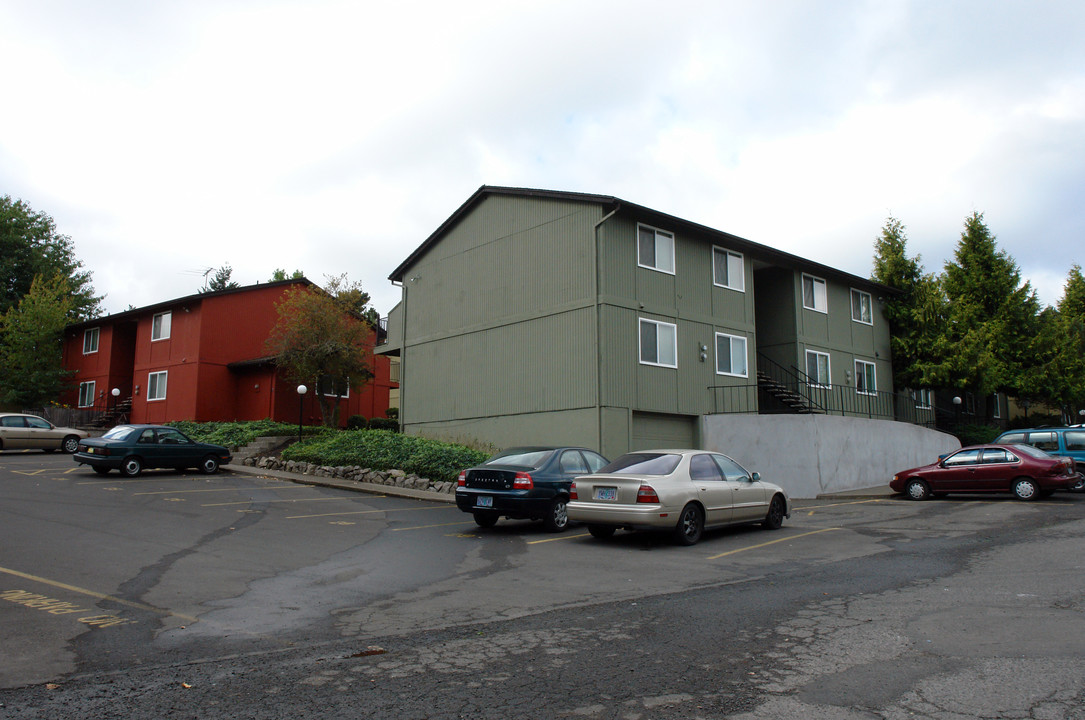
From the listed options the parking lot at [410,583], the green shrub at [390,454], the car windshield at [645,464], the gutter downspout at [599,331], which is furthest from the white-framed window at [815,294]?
the car windshield at [645,464]

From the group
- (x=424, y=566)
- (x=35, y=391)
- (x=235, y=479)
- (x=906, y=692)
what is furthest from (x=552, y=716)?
(x=35, y=391)

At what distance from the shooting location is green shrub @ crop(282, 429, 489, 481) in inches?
805

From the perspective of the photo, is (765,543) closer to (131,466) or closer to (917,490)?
(917,490)

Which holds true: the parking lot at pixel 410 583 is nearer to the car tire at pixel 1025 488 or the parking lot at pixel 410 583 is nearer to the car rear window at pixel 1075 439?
the car tire at pixel 1025 488

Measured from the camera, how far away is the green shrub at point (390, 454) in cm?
2044

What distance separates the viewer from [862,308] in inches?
1247

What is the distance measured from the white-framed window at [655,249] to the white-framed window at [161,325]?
23528mm

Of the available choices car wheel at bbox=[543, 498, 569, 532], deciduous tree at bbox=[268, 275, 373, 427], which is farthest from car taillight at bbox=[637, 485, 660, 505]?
deciduous tree at bbox=[268, 275, 373, 427]

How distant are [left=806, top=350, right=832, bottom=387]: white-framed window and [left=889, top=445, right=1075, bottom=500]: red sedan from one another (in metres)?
7.61

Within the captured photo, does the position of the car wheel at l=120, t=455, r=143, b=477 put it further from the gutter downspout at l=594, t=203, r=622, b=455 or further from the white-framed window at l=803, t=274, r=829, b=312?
the white-framed window at l=803, t=274, r=829, b=312

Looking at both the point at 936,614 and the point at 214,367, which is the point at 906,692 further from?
the point at 214,367

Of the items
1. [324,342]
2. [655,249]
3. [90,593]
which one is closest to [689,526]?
[90,593]

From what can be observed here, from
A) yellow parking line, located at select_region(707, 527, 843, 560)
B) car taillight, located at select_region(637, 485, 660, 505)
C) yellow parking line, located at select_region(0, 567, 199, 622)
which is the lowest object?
yellow parking line, located at select_region(0, 567, 199, 622)

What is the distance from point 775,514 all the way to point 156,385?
30.9m
